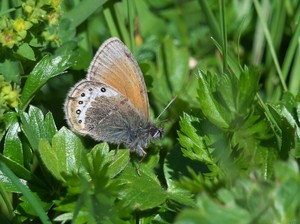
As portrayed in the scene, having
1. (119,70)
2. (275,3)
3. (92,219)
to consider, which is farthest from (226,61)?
(275,3)

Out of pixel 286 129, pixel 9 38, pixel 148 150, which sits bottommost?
pixel 148 150

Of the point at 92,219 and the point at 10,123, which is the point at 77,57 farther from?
the point at 92,219

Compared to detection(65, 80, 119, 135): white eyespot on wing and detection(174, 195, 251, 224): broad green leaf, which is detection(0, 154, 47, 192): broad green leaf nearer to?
detection(65, 80, 119, 135): white eyespot on wing

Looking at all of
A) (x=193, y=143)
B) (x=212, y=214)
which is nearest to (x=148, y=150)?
(x=193, y=143)

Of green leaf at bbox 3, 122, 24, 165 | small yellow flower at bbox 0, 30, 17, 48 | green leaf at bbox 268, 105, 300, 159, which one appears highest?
small yellow flower at bbox 0, 30, 17, 48

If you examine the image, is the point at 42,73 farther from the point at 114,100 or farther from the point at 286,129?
the point at 286,129

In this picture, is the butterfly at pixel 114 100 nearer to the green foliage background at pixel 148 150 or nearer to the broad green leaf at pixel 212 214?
the green foliage background at pixel 148 150

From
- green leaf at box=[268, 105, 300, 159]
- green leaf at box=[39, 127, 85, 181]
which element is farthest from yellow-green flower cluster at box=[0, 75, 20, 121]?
green leaf at box=[268, 105, 300, 159]
